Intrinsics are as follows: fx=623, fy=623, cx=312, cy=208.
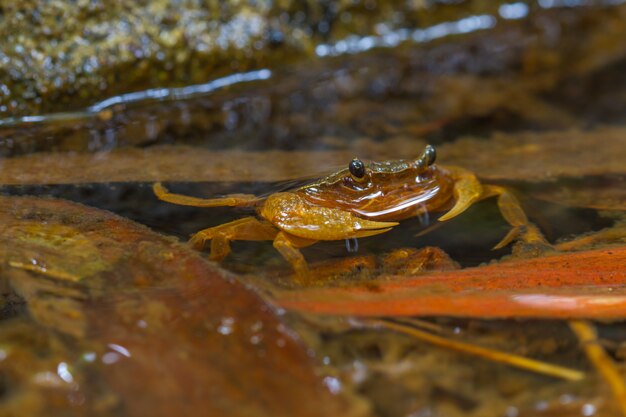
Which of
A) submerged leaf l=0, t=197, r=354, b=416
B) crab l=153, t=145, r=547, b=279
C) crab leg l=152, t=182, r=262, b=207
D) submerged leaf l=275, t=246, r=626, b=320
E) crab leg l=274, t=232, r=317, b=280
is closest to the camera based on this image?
submerged leaf l=0, t=197, r=354, b=416

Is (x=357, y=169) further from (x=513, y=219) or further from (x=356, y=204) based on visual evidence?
(x=513, y=219)

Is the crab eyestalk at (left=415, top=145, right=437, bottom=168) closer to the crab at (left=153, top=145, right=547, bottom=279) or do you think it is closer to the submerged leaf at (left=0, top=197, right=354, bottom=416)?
the crab at (left=153, top=145, right=547, bottom=279)

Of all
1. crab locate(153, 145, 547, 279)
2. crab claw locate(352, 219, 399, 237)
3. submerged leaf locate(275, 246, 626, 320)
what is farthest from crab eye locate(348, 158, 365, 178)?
submerged leaf locate(275, 246, 626, 320)

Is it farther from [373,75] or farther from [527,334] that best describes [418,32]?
[527,334]

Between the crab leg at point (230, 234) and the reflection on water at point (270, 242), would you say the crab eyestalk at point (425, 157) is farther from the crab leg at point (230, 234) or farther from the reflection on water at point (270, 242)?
the crab leg at point (230, 234)

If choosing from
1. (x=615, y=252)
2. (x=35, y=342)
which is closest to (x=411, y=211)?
(x=615, y=252)

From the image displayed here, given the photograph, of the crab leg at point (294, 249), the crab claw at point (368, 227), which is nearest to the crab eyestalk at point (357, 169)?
the crab claw at point (368, 227)

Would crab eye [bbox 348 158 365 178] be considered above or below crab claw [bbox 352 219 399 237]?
above
